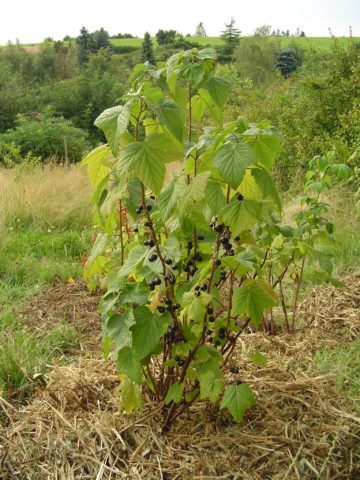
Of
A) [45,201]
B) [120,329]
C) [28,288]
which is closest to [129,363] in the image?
[120,329]

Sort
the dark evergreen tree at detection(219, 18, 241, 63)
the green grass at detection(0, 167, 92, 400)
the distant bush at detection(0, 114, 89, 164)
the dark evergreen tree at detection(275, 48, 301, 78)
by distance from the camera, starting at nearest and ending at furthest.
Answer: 1. the green grass at detection(0, 167, 92, 400)
2. the distant bush at detection(0, 114, 89, 164)
3. the dark evergreen tree at detection(275, 48, 301, 78)
4. the dark evergreen tree at detection(219, 18, 241, 63)

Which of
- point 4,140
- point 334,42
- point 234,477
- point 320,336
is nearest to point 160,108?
point 234,477

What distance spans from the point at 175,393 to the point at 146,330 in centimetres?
31

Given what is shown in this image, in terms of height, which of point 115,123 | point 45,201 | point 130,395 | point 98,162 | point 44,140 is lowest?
point 44,140

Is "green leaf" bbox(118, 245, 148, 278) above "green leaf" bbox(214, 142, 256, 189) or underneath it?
underneath

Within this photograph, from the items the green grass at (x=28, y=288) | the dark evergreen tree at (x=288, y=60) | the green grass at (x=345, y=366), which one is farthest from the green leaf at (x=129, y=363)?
the dark evergreen tree at (x=288, y=60)

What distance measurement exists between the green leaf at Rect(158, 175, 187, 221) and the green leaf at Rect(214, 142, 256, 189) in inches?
8.0

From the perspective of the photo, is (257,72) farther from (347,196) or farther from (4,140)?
(347,196)

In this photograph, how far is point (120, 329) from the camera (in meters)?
1.85

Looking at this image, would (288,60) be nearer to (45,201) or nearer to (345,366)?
(45,201)

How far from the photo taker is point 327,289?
4.13 meters

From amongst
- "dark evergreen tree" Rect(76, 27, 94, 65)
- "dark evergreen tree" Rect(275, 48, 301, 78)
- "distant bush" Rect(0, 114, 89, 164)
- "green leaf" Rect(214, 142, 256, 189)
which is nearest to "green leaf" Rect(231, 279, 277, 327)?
"green leaf" Rect(214, 142, 256, 189)

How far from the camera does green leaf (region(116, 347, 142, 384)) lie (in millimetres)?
1850

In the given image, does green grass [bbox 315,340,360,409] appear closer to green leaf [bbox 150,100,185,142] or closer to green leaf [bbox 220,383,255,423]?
green leaf [bbox 220,383,255,423]
